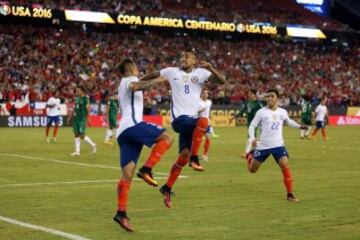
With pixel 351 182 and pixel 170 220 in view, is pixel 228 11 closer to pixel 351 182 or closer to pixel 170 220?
pixel 351 182

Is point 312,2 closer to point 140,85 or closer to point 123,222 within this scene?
point 140,85

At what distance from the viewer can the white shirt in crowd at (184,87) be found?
11.3m

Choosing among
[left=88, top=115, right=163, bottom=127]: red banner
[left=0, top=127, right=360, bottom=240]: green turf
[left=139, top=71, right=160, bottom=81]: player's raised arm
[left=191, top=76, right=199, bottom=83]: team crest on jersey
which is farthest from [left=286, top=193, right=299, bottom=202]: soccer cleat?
[left=88, top=115, right=163, bottom=127]: red banner

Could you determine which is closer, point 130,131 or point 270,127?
point 130,131

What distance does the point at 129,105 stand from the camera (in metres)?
9.52

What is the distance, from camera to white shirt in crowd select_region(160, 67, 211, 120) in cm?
1130

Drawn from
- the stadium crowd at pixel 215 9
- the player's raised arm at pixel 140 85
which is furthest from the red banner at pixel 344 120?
the player's raised arm at pixel 140 85

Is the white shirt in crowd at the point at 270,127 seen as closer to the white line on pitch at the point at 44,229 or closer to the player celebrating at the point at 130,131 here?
the player celebrating at the point at 130,131

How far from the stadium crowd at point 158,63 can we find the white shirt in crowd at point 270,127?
28737 millimetres

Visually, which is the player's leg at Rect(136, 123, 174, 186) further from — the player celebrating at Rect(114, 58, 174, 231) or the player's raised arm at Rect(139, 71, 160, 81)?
the player's raised arm at Rect(139, 71, 160, 81)

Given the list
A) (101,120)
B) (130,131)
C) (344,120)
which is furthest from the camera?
(344,120)

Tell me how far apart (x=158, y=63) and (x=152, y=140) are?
43.2m

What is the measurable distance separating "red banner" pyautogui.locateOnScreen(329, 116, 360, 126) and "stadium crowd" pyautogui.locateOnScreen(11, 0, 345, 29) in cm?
1205

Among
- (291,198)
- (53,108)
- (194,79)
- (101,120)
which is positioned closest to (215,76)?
(194,79)
